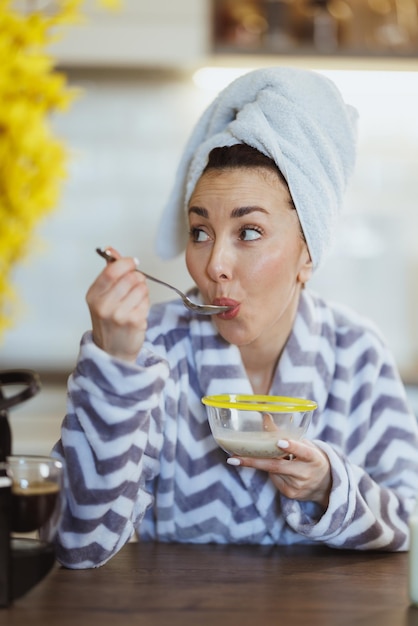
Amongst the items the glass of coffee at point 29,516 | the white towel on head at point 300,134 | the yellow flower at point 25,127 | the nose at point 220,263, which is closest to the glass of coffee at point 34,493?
the glass of coffee at point 29,516

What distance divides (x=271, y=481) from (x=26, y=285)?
1.88 meters

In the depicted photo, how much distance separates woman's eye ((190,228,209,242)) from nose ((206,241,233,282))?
2.3 inches

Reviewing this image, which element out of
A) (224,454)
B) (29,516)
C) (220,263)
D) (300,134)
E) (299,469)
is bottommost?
(224,454)

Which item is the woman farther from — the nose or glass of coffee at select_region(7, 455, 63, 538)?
glass of coffee at select_region(7, 455, 63, 538)

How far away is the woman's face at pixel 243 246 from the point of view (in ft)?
5.26

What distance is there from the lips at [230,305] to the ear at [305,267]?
6.5 inches

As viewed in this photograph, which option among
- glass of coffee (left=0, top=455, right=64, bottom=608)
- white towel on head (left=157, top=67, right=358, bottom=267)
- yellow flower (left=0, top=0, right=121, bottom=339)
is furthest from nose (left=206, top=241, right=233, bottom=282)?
glass of coffee (left=0, top=455, right=64, bottom=608)

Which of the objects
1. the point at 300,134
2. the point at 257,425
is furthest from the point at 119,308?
the point at 300,134

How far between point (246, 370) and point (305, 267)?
0.23 meters

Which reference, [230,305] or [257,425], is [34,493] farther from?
[230,305]

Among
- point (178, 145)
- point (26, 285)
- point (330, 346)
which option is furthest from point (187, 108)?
point (330, 346)

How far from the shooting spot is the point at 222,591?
3.91ft

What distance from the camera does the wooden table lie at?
42.4 inches

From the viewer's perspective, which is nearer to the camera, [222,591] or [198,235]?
[222,591]
